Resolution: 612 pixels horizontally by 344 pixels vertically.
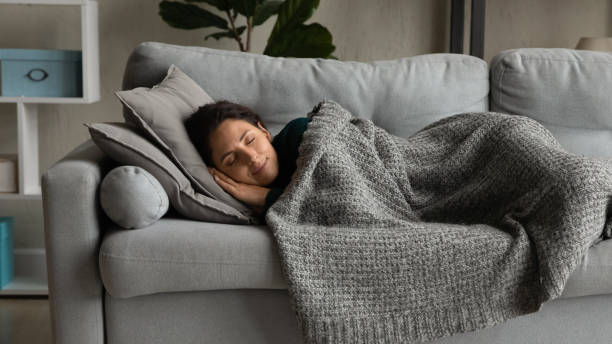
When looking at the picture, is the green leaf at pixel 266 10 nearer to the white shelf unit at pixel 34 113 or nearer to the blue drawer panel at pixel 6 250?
the white shelf unit at pixel 34 113

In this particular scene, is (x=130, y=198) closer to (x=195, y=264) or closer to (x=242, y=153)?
(x=195, y=264)

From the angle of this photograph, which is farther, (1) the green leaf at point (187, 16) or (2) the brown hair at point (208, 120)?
(1) the green leaf at point (187, 16)

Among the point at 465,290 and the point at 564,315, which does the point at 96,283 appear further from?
the point at 564,315

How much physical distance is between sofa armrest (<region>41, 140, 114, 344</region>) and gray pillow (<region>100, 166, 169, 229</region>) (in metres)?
0.04

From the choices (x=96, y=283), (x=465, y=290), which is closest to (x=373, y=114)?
(x=465, y=290)

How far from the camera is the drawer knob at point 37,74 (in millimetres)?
2556

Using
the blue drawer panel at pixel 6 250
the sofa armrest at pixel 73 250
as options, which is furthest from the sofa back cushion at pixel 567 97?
the blue drawer panel at pixel 6 250

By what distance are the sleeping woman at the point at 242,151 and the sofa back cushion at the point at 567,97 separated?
756 millimetres

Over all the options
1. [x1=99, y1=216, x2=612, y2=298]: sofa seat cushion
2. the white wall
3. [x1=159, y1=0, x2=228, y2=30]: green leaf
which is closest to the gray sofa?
[x1=99, y1=216, x2=612, y2=298]: sofa seat cushion

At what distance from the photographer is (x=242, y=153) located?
1658mm

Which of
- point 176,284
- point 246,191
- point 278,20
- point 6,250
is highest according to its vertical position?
point 278,20

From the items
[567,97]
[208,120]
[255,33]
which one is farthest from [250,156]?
[255,33]

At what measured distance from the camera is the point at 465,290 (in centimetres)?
144

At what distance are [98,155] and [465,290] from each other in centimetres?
93
